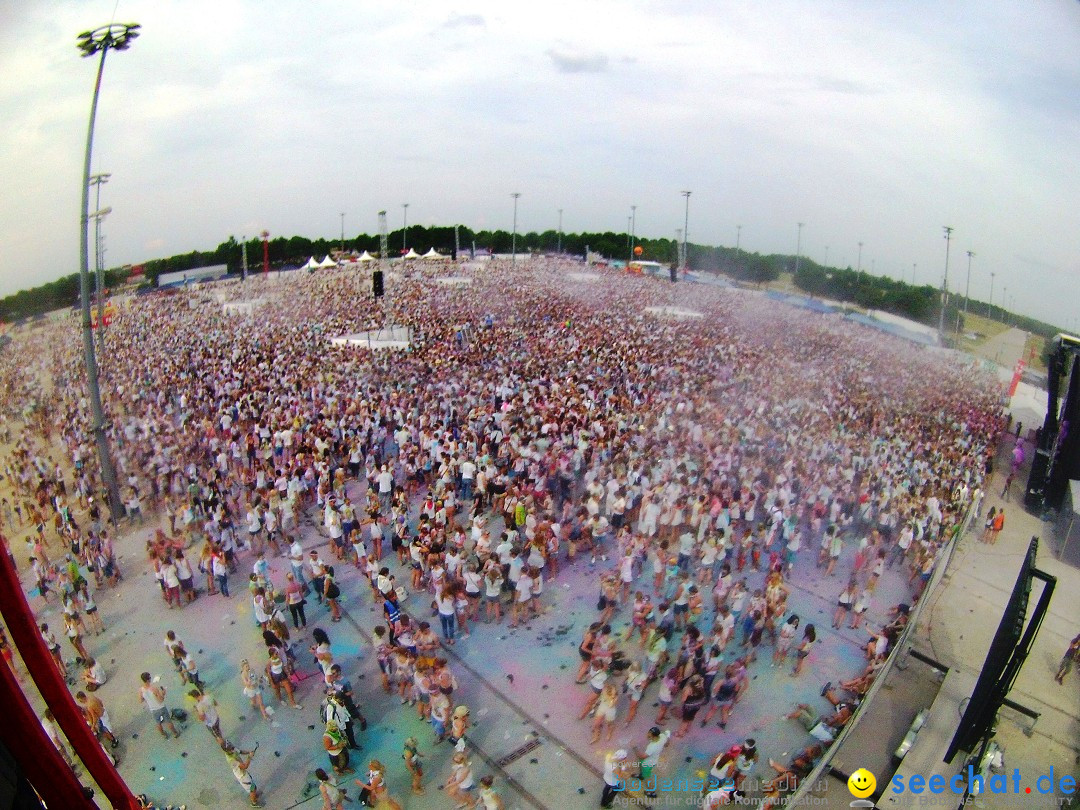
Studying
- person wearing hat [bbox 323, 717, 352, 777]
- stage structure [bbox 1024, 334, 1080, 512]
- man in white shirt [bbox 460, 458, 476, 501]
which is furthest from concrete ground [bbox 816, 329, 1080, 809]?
man in white shirt [bbox 460, 458, 476, 501]

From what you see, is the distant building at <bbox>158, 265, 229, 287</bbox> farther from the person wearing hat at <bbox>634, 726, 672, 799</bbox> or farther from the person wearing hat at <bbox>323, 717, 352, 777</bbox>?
the person wearing hat at <bbox>634, 726, 672, 799</bbox>

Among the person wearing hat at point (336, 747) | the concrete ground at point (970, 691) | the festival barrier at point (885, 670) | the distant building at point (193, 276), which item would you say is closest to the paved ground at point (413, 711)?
the person wearing hat at point (336, 747)

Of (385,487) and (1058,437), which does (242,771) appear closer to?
(385,487)

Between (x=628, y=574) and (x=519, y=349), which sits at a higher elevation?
(x=519, y=349)

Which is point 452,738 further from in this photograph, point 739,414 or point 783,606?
point 739,414

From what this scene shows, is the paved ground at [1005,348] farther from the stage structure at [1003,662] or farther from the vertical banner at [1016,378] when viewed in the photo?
the stage structure at [1003,662]

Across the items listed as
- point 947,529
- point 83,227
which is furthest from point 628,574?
point 83,227

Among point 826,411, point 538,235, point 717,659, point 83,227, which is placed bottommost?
point 717,659
